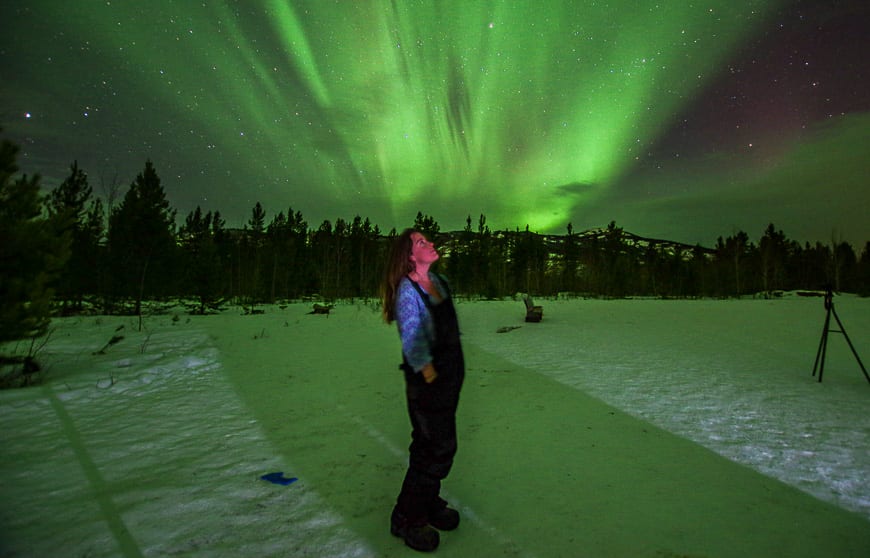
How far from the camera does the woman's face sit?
2488 millimetres

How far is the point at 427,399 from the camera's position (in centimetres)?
235

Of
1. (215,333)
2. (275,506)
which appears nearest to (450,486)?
(275,506)

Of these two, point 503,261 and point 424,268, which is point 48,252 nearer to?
point 424,268

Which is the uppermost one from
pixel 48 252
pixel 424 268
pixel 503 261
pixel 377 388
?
pixel 503 261

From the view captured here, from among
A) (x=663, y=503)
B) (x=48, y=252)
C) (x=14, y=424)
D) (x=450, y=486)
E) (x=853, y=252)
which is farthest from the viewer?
(x=853, y=252)

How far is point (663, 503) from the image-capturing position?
8.95 feet

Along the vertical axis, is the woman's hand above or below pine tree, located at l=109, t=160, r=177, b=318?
below

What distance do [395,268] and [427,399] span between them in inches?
33.8

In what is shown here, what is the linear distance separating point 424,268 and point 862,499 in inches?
139

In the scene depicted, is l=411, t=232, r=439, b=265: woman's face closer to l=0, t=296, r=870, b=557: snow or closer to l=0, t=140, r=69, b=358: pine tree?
l=0, t=296, r=870, b=557: snow

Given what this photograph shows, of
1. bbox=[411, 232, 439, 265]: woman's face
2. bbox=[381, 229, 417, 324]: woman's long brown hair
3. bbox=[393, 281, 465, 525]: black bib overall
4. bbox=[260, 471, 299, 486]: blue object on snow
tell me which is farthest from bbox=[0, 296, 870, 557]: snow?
bbox=[411, 232, 439, 265]: woman's face

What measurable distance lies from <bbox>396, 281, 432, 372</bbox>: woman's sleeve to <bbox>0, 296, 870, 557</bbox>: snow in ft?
3.73

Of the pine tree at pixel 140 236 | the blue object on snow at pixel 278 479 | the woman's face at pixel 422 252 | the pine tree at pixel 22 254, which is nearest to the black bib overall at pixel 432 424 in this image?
the woman's face at pixel 422 252

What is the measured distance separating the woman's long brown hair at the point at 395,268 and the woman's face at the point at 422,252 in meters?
Answer: 0.03
